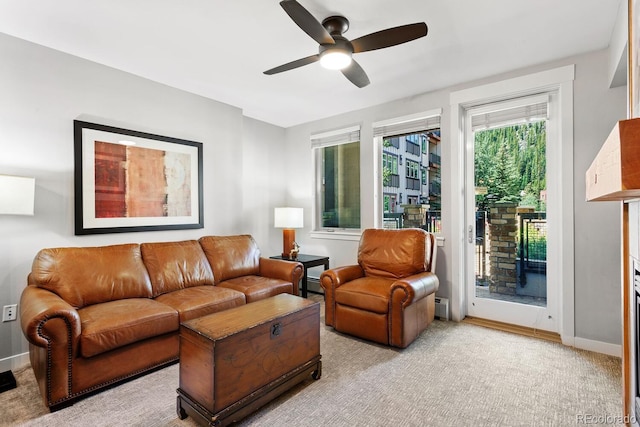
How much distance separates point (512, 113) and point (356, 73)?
182cm

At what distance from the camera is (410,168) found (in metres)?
3.92

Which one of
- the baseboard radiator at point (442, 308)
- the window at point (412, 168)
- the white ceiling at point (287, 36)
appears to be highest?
the white ceiling at point (287, 36)

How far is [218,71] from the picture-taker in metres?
3.08

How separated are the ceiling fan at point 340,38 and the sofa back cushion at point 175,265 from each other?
6.37ft

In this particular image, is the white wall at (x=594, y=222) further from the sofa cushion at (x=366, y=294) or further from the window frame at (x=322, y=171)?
the window frame at (x=322, y=171)

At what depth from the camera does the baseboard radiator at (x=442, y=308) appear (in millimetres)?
3408

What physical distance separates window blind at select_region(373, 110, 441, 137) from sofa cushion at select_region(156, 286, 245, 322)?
2.56 m

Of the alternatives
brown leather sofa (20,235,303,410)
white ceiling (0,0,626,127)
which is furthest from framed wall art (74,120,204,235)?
white ceiling (0,0,626,127)

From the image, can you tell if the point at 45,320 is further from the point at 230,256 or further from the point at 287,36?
the point at 287,36

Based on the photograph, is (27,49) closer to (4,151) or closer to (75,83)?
(75,83)

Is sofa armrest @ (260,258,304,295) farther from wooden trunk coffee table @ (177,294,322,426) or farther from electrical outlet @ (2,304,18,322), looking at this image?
electrical outlet @ (2,304,18,322)

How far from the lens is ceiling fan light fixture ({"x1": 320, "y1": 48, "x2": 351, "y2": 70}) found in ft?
7.09

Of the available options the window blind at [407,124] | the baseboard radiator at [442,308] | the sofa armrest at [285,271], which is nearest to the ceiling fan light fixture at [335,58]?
the window blind at [407,124]

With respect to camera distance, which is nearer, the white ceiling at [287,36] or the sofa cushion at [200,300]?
the white ceiling at [287,36]
